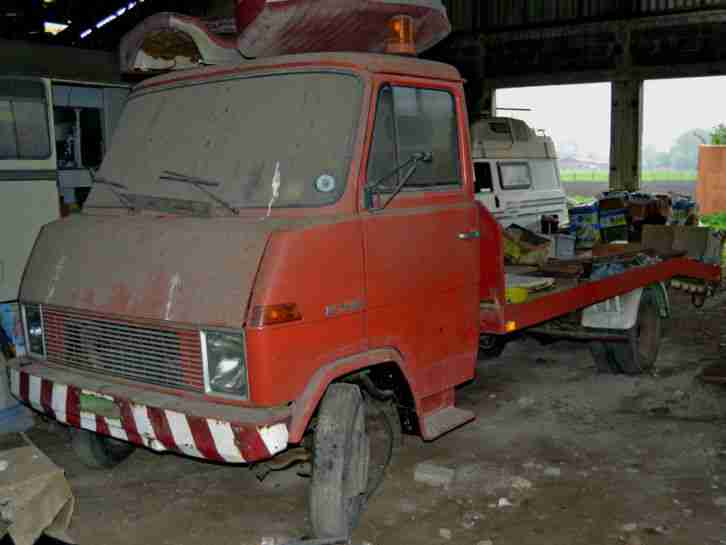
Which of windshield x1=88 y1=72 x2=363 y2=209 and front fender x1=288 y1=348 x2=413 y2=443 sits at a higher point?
windshield x1=88 y1=72 x2=363 y2=209

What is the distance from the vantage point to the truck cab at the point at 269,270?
3607 millimetres

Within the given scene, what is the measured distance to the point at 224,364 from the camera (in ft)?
11.9

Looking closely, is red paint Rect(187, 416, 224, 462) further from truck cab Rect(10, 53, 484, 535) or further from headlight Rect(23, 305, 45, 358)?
headlight Rect(23, 305, 45, 358)

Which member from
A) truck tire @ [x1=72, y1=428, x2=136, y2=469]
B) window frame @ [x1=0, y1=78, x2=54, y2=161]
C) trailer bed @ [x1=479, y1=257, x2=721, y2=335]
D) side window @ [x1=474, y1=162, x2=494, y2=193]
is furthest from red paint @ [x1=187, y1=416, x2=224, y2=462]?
side window @ [x1=474, y1=162, x2=494, y2=193]

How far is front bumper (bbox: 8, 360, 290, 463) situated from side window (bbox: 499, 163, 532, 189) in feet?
29.3

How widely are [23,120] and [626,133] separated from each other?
1491cm

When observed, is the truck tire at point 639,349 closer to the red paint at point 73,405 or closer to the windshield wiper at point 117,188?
the windshield wiper at point 117,188

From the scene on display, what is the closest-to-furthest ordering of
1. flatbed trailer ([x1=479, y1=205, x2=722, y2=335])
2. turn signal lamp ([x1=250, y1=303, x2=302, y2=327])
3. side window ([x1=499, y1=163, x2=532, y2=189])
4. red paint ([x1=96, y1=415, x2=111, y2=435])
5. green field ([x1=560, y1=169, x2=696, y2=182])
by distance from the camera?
turn signal lamp ([x1=250, y1=303, x2=302, y2=327])
red paint ([x1=96, y1=415, x2=111, y2=435])
flatbed trailer ([x1=479, y1=205, x2=722, y2=335])
side window ([x1=499, y1=163, x2=532, y2=189])
green field ([x1=560, y1=169, x2=696, y2=182])

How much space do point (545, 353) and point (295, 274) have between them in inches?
208

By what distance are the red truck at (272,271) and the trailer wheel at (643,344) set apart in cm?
281

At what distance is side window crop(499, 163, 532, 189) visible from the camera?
12.2 meters

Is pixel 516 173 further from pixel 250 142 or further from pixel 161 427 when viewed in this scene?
pixel 161 427

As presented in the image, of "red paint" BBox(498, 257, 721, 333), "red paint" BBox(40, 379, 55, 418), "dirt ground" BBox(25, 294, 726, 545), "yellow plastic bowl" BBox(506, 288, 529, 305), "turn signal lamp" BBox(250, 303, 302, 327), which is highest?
"turn signal lamp" BBox(250, 303, 302, 327)

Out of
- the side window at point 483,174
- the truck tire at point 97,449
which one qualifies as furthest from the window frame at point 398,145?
the side window at point 483,174
